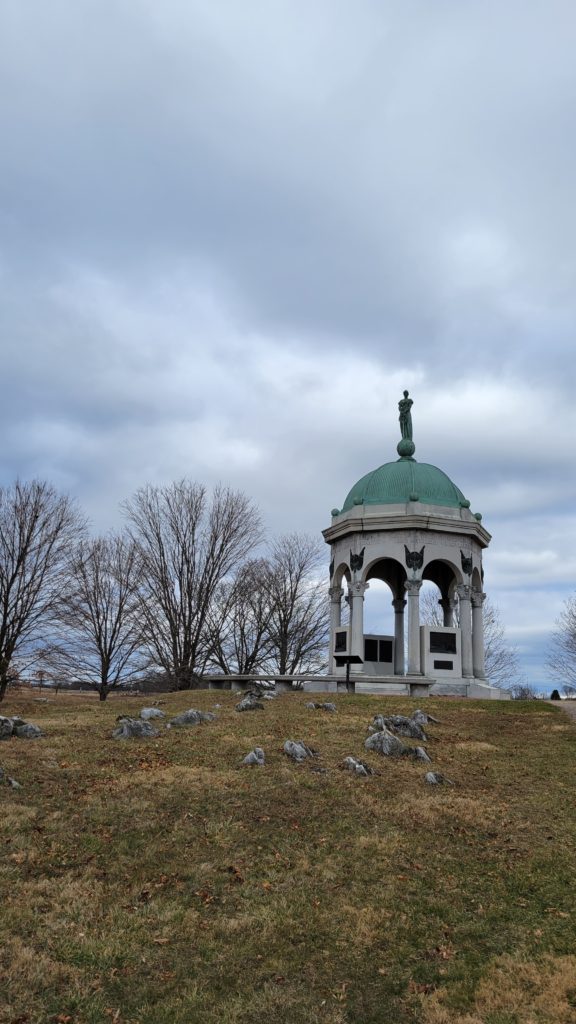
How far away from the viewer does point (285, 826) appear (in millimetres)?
10383

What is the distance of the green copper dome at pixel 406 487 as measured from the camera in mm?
34688

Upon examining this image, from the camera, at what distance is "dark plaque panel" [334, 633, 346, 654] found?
113 feet

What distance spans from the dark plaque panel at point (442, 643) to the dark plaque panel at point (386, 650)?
4.73 m

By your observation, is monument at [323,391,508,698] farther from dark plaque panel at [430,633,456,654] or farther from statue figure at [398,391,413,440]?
statue figure at [398,391,413,440]

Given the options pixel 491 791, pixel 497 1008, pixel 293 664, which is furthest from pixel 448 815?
pixel 293 664

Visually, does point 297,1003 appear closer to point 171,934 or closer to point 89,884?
point 171,934

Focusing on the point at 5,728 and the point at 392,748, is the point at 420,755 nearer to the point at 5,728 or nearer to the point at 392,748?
the point at 392,748

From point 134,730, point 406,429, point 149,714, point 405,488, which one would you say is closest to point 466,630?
point 405,488

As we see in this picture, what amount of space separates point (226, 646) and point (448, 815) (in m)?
32.2

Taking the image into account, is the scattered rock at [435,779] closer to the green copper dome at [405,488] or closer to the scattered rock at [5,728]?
the scattered rock at [5,728]

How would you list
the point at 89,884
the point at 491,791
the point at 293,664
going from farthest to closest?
1. the point at 293,664
2. the point at 491,791
3. the point at 89,884

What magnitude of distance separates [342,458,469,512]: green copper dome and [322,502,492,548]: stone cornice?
1.50ft

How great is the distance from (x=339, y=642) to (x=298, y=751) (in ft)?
70.2

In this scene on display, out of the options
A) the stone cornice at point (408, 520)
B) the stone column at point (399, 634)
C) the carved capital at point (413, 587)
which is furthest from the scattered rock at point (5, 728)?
the stone column at point (399, 634)
